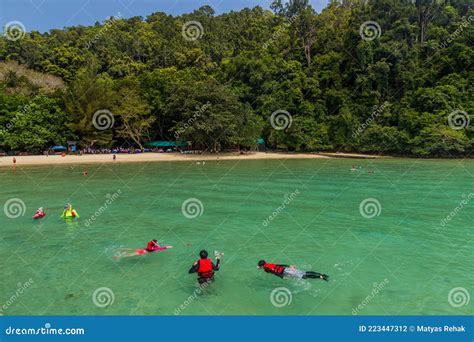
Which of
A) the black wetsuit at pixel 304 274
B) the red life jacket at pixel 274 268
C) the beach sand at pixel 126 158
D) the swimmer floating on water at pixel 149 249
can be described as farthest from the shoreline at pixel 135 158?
the black wetsuit at pixel 304 274

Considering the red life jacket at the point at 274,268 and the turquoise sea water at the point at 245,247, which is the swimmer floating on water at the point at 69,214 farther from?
the red life jacket at the point at 274,268

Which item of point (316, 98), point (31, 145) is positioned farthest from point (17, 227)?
point (316, 98)

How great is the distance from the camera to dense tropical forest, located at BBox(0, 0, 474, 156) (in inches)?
2431

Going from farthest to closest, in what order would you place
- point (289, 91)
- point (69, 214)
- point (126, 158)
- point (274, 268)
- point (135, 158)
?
point (289, 91)
point (135, 158)
point (126, 158)
point (69, 214)
point (274, 268)

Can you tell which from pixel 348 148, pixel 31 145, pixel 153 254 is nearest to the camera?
pixel 153 254

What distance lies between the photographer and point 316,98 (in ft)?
250

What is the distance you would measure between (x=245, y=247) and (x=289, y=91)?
6005 centimetres

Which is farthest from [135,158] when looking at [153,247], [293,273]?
[293,273]

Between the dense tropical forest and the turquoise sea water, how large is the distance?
3028 centimetres

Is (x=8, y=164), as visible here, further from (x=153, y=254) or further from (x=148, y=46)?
(x=148, y=46)

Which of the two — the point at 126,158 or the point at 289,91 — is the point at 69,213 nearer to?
the point at 126,158

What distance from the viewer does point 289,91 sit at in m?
73.4

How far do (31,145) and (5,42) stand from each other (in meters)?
41.3

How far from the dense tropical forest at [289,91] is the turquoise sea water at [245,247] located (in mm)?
30278
